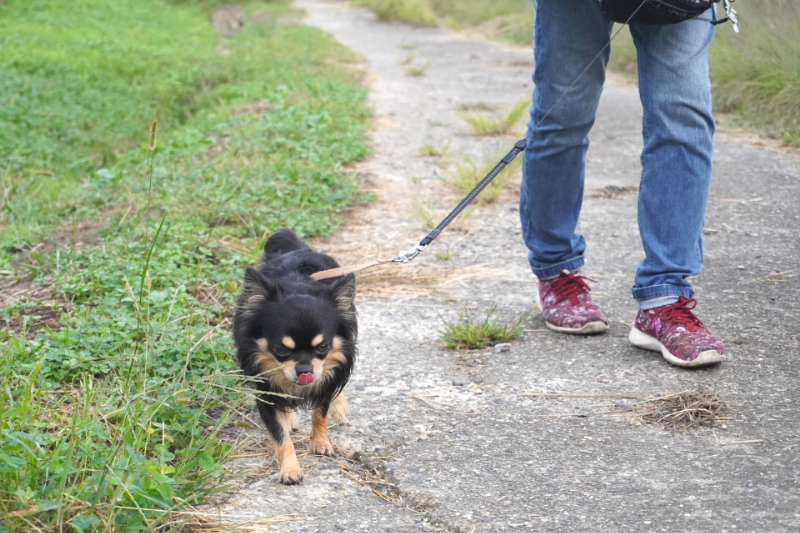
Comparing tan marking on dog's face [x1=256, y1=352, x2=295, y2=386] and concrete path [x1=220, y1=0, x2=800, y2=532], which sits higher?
tan marking on dog's face [x1=256, y1=352, x2=295, y2=386]

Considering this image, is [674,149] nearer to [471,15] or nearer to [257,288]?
[257,288]

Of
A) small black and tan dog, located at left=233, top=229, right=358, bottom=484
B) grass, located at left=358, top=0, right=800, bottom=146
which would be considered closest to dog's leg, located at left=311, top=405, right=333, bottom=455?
small black and tan dog, located at left=233, top=229, right=358, bottom=484

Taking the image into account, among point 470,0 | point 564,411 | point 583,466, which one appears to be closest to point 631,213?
point 564,411

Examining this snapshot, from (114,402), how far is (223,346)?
632mm

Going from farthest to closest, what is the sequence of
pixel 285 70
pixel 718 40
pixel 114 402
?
pixel 285 70, pixel 718 40, pixel 114 402

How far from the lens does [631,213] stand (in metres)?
4.80

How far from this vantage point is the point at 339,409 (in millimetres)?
2732

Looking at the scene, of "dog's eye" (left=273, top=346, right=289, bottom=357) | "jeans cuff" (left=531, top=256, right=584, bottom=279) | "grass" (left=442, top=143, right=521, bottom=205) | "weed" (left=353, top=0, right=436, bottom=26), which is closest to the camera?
"dog's eye" (left=273, top=346, right=289, bottom=357)

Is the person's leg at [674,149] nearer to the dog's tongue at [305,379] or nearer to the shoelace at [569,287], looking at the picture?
the shoelace at [569,287]

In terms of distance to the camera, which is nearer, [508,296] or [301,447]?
[301,447]

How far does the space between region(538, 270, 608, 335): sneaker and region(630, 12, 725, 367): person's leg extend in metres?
0.28

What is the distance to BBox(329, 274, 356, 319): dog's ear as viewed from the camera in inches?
102

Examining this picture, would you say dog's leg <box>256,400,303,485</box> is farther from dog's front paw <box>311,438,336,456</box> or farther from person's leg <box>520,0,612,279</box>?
person's leg <box>520,0,612,279</box>

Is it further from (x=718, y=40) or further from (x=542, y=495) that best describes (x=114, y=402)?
(x=718, y=40)
